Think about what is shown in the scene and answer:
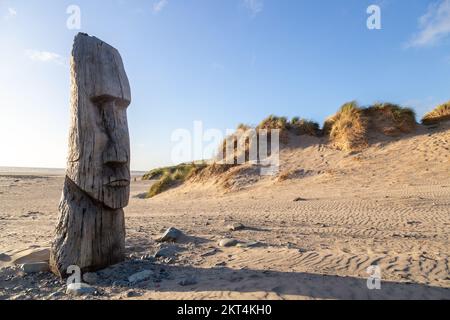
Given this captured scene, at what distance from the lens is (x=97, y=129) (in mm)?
4434

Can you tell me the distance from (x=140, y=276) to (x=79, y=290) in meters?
0.78

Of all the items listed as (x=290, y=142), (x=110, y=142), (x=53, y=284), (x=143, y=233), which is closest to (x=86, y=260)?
(x=53, y=284)

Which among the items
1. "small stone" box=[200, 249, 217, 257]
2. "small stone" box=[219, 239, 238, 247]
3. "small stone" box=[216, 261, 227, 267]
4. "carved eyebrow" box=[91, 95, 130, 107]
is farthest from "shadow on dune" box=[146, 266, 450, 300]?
"carved eyebrow" box=[91, 95, 130, 107]

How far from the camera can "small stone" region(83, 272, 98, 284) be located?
4316mm

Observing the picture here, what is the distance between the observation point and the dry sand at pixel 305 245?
4078mm

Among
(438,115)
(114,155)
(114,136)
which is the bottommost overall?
(114,155)

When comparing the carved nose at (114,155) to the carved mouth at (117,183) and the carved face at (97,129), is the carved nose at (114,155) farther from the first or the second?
the carved mouth at (117,183)

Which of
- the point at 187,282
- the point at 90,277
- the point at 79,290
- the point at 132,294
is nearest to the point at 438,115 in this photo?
the point at 187,282

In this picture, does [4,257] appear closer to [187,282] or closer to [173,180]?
[187,282]

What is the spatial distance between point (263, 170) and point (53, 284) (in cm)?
1549

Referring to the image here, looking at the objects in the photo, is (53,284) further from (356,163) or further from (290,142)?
(290,142)

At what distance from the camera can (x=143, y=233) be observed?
7793 millimetres
